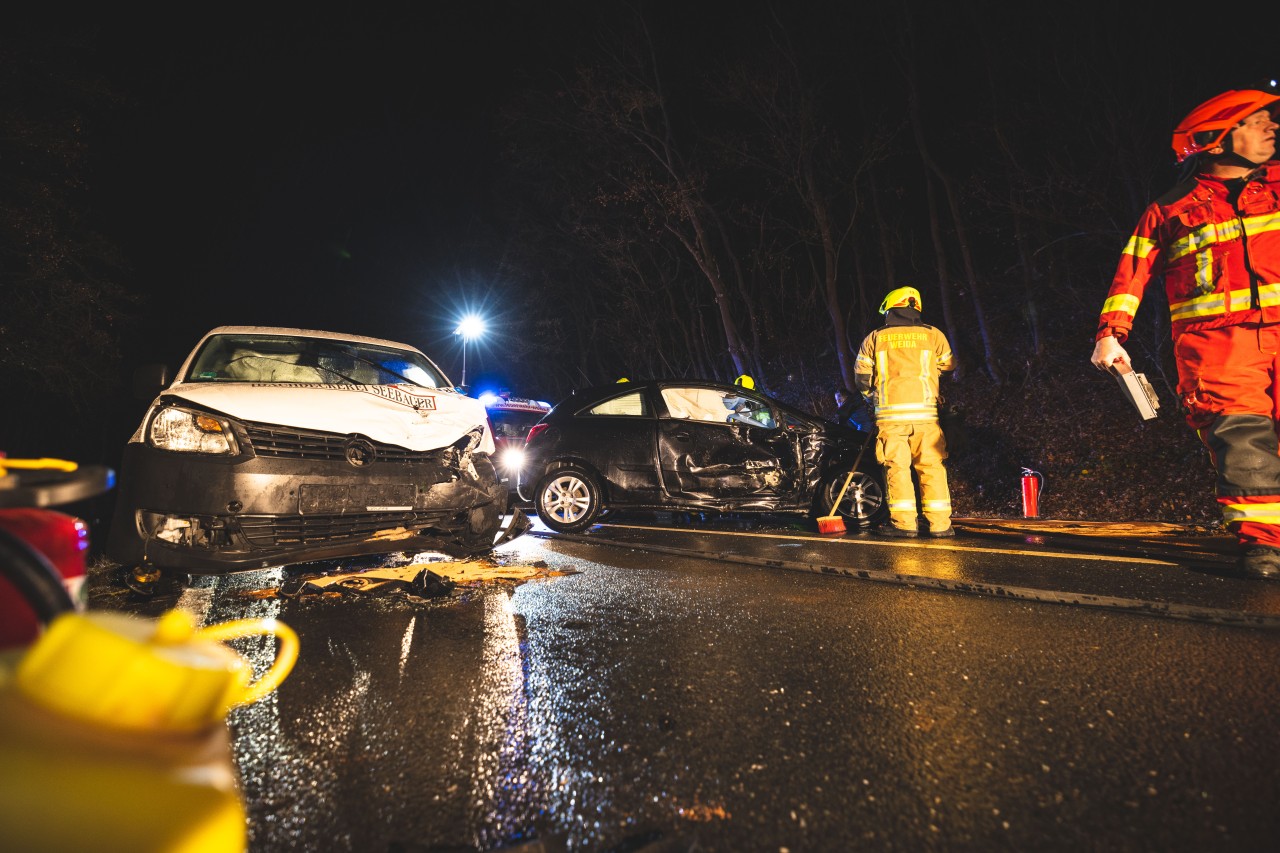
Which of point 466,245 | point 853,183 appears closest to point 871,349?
point 853,183

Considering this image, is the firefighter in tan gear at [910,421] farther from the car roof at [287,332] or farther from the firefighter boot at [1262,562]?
the car roof at [287,332]

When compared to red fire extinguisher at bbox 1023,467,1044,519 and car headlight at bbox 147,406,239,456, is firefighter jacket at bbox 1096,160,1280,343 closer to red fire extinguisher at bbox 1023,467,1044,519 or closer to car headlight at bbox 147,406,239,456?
red fire extinguisher at bbox 1023,467,1044,519

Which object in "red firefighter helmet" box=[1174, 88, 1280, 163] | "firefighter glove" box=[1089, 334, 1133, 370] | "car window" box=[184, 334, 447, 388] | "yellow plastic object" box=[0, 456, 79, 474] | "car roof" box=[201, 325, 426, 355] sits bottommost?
"yellow plastic object" box=[0, 456, 79, 474]

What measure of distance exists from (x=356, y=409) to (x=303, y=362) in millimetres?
1537

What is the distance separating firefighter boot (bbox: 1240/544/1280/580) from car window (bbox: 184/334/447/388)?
16.7 ft

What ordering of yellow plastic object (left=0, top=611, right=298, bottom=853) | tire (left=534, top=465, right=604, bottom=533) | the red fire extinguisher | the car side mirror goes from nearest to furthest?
yellow plastic object (left=0, top=611, right=298, bottom=853) → the car side mirror → tire (left=534, top=465, right=604, bottom=533) → the red fire extinguisher

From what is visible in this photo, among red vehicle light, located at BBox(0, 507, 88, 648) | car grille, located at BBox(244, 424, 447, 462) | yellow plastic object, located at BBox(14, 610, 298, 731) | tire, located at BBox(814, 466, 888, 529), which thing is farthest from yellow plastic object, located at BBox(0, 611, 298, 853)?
tire, located at BBox(814, 466, 888, 529)

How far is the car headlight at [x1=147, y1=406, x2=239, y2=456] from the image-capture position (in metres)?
3.57

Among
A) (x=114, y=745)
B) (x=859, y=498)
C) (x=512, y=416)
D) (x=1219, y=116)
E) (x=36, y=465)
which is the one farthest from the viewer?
A: (x=512, y=416)

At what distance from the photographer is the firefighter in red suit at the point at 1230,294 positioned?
3.68 metres

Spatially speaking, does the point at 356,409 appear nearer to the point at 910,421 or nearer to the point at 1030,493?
the point at 910,421

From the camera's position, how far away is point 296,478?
3699 mm

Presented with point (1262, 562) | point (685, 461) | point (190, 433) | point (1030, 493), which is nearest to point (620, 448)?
point (685, 461)

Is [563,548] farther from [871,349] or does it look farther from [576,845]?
[576,845]
